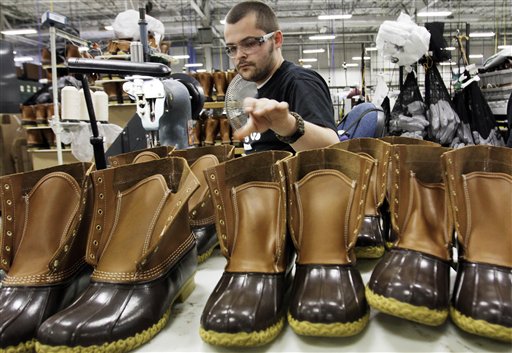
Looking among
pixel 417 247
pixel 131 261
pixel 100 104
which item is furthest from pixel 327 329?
pixel 100 104

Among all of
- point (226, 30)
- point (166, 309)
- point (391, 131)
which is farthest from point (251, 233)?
point (391, 131)

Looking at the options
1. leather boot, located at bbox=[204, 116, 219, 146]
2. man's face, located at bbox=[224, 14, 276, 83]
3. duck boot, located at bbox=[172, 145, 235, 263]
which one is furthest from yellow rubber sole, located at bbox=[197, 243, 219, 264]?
leather boot, located at bbox=[204, 116, 219, 146]

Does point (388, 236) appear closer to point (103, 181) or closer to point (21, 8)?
point (103, 181)

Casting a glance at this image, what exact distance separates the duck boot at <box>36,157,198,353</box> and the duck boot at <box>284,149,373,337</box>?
0.75 ft

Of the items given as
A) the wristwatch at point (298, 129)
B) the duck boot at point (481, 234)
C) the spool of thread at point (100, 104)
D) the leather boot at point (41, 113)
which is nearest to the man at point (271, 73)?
the wristwatch at point (298, 129)

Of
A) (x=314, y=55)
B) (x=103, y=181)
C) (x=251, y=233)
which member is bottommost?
(x=251, y=233)

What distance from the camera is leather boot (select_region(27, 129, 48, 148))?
5207mm

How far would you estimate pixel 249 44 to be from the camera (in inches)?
63.6

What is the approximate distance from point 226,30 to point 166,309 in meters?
1.22

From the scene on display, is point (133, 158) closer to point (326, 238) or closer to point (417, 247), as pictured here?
point (326, 238)

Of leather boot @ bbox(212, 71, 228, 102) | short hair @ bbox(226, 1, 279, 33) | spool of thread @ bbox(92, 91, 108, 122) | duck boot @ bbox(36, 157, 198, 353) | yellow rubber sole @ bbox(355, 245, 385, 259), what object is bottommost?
yellow rubber sole @ bbox(355, 245, 385, 259)

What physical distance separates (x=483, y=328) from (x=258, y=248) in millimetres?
392

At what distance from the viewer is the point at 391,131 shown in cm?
368

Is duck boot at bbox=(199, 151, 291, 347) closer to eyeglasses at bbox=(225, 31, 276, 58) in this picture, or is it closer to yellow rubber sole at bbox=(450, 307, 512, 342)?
yellow rubber sole at bbox=(450, 307, 512, 342)
